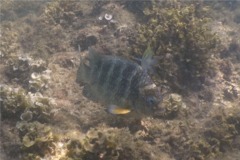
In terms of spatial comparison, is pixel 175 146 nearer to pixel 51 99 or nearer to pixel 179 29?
pixel 51 99

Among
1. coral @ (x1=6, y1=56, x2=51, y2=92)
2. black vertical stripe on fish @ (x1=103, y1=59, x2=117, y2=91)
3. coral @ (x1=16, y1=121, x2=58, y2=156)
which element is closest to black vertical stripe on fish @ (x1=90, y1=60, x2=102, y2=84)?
black vertical stripe on fish @ (x1=103, y1=59, x2=117, y2=91)

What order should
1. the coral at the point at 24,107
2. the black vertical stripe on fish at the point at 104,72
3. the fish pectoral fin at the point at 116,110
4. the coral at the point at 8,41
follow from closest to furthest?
the fish pectoral fin at the point at 116,110
the black vertical stripe on fish at the point at 104,72
the coral at the point at 24,107
the coral at the point at 8,41

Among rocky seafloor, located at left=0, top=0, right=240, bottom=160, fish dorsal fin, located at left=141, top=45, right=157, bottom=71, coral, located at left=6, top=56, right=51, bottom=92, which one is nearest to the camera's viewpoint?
rocky seafloor, located at left=0, top=0, right=240, bottom=160

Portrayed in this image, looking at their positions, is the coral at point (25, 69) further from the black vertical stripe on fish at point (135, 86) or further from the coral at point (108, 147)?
the black vertical stripe on fish at point (135, 86)

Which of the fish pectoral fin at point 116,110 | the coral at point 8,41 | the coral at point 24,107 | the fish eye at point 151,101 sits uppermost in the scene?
the fish eye at point 151,101

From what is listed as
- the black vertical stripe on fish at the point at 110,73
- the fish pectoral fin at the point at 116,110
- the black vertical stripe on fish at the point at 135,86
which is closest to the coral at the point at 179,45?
the black vertical stripe on fish at the point at 135,86

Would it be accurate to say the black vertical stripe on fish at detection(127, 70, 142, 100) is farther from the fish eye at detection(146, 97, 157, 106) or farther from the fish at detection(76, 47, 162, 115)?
the fish eye at detection(146, 97, 157, 106)
